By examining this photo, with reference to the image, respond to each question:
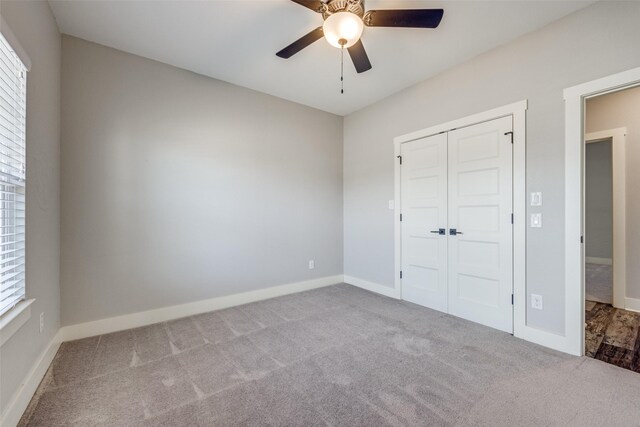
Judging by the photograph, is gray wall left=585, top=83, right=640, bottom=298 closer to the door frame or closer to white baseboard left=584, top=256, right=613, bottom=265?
the door frame

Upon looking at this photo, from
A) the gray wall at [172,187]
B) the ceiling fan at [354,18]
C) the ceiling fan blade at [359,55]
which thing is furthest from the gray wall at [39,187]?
the ceiling fan blade at [359,55]

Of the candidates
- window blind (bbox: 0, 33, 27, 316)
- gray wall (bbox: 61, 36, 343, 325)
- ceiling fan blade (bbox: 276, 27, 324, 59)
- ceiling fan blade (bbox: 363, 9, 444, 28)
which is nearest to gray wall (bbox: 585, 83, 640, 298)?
ceiling fan blade (bbox: 363, 9, 444, 28)

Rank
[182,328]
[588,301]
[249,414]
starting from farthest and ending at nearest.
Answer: [588,301], [182,328], [249,414]

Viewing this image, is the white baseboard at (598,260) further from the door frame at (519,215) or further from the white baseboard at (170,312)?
the white baseboard at (170,312)

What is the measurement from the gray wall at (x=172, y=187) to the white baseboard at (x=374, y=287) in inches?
24.4

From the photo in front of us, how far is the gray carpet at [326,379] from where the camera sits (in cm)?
158

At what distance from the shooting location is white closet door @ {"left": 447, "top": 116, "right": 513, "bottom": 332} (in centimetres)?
265

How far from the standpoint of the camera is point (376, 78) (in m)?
3.28

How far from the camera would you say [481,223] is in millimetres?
2852

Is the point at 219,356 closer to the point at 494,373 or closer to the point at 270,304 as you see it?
the point at 270,304

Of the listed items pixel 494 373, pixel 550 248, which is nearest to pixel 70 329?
pixel 494 373

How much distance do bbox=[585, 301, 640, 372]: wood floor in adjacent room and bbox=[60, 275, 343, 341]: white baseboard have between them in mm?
3085

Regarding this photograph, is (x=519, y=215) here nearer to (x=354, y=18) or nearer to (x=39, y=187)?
(x=354, y=18)

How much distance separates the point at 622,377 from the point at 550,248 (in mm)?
971
